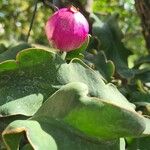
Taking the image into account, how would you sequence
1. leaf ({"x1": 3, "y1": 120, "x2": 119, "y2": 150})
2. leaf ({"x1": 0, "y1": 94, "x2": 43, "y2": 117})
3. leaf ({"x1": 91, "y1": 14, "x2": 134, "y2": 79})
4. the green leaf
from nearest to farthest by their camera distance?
1. leaf ({"x1": 3, "y1": 120, "x2": 119, "y2": 150})
2. leaf ({"x1": 0, "y1": 94, "x2": 43, "y2": 117})
3. the green leaf
4. leaf ({"x1": 91, "y1": 14, "x2": 134, "y2": 79})

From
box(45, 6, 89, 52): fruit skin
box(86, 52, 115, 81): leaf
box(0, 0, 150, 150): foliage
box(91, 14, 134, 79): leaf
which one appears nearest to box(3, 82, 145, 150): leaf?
box(0, 0, 150, 150): foliage

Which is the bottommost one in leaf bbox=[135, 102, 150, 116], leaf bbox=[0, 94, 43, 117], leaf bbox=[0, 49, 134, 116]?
leaf bbox=[135, 102, 150, 116]

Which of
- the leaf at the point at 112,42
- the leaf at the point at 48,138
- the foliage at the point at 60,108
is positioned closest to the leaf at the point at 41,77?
the foliage at the point at 60,108

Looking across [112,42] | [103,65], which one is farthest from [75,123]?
[112,42]

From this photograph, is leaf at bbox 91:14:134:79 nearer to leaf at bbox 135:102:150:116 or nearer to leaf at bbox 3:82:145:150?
leaf at bbox 135:102:150:116

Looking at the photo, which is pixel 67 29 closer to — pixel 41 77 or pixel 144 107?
pixel 41 77

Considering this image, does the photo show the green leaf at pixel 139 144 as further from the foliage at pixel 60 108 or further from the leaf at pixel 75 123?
the leaf at pixel 75 123
